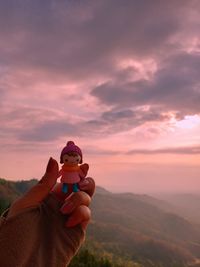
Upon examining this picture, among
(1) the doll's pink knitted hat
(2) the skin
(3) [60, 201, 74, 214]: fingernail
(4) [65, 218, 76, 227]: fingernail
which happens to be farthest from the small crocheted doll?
(4) [65, 218, 76, 227]: fingernail

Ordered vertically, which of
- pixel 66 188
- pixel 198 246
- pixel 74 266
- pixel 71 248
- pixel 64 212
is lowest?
pixel 198 246

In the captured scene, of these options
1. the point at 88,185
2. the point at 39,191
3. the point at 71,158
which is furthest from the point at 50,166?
the point at 88,185

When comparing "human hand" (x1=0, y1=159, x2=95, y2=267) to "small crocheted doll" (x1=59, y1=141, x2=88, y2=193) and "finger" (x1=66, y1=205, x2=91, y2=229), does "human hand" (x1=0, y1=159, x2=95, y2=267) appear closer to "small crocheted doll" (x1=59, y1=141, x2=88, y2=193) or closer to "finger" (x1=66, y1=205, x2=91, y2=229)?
"finger" (x1=66, y1=205, x2=91, y2=229)

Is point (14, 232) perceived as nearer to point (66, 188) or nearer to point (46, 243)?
point (46, 243)

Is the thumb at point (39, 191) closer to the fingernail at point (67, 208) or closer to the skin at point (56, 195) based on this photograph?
the skin at point (56, 195)

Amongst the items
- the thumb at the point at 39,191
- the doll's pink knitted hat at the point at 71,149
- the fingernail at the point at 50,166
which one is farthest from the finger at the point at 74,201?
the doll's pink knitted hat at the point at 71,149

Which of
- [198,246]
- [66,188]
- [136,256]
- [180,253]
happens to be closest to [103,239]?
[136,256]
